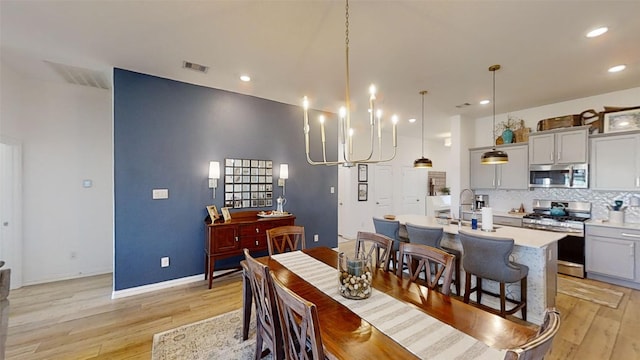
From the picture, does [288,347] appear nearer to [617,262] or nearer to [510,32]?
[510,32]

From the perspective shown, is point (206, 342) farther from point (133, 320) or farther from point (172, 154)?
point (172, 154)

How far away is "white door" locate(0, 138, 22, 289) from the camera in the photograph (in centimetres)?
346

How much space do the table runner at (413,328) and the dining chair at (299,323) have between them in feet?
1.21

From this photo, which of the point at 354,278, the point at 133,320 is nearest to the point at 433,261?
the point at 354,278

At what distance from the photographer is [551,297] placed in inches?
112

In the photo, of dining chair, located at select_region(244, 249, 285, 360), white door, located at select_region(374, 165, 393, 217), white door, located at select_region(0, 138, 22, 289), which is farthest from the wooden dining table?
white door, located at select_region(374, 165, 393, 217)

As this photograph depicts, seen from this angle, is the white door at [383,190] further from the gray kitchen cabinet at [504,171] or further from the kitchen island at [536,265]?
the kitchen island at [536,265]

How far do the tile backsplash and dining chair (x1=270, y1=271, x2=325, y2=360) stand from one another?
538 centimetres

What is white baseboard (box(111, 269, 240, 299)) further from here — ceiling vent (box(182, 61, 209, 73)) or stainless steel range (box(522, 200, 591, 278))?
stainless steel range (box(522, 200, 591, 278))

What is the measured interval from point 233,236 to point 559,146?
17.9 feet

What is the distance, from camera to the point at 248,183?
430 cm

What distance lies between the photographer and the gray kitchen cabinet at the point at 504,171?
4801 millimetres

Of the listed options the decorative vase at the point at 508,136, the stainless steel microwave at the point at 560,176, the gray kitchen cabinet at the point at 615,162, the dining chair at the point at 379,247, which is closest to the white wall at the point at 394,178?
the decorative vase at the point at 508,136

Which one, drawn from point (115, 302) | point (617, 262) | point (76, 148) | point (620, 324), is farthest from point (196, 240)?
point (617, 262)
